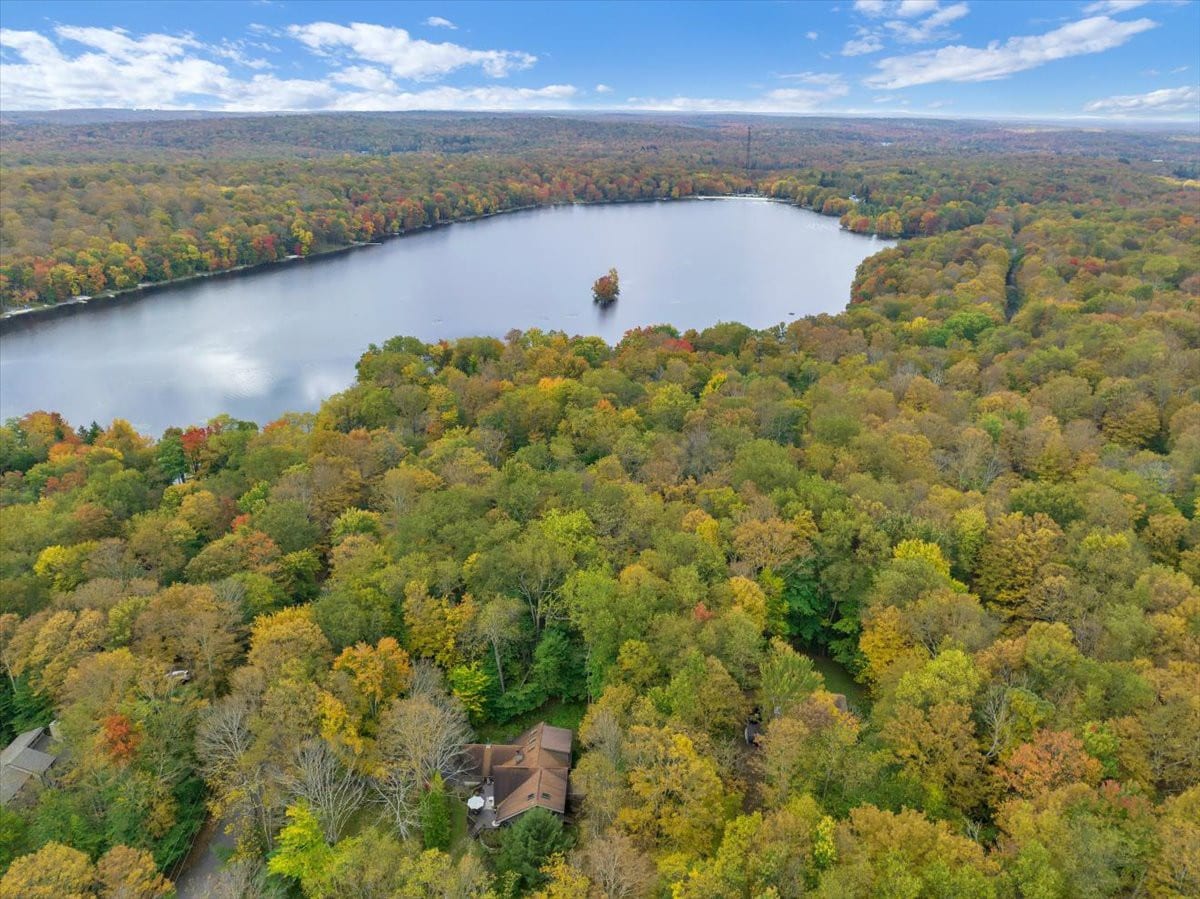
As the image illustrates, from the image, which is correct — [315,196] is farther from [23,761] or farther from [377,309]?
[23,761]

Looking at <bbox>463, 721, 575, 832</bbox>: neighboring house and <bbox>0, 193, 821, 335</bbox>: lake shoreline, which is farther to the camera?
<bbox>0, 193, 821, 335</bbox>: lake shoreline

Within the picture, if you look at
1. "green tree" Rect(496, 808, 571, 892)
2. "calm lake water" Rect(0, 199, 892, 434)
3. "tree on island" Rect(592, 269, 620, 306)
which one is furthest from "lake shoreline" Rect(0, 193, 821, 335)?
"green tree" Rect(496, 808, 571, 892)

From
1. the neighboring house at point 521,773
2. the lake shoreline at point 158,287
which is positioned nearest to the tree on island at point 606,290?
the lake shoreline at point 158,287

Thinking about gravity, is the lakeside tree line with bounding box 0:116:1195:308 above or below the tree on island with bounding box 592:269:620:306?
above

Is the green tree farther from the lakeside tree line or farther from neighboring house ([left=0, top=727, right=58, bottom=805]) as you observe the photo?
the lakeside tree line

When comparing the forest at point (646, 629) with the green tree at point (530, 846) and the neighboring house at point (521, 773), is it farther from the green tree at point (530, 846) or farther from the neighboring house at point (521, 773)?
the neighboring house at point (521, 773)

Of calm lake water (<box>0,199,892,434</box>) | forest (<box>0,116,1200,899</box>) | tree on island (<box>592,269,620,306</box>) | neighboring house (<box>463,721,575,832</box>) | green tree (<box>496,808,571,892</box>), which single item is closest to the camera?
forest (<box>0,116,1200,899</box>)

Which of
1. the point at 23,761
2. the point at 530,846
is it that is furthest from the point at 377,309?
the point at 530,846
